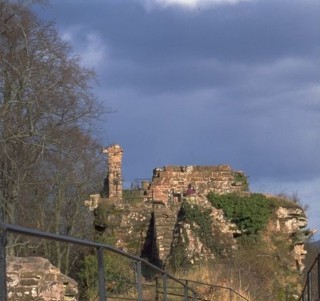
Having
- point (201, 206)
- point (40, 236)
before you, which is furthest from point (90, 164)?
point (40, 236)

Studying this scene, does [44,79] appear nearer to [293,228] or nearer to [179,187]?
[179,187]

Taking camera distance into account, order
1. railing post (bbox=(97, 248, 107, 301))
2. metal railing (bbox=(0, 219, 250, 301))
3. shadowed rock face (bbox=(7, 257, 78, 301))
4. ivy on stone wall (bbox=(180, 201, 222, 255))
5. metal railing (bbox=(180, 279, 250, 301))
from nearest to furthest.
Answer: metal railing (bbox=(0, 219, 250, 301)), railing post (bbox=(97, 248, 107, 301)), shadowed rock face (bbox=(7, 257, 78, 301)), metal railing (bbox=(180, 279, 250, 301)), ivy on stone wall (bbox=(180, 201, 222, 255))

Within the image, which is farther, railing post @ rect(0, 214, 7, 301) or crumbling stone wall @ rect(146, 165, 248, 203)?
crumbling stone wall @ rect(146, 165, 248, 203)

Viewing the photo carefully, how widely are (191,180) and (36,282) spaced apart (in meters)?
18.3

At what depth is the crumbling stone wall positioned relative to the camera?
99.9 ft

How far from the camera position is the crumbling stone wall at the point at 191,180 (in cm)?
3046

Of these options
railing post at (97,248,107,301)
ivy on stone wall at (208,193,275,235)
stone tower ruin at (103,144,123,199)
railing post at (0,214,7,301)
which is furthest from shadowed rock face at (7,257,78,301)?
stone tower ruin at (103,144,123,199)

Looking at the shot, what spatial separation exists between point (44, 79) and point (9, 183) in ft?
10.7

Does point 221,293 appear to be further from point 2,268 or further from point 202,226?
point 2,268

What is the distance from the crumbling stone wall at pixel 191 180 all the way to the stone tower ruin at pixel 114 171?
52.2 inches

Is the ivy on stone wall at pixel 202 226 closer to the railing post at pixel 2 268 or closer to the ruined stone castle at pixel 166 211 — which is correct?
the ruined stone castle at pixel 166 211

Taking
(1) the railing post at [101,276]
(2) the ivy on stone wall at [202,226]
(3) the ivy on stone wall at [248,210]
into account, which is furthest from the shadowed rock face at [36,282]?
(3) the ivy on stone wall at [248,210]

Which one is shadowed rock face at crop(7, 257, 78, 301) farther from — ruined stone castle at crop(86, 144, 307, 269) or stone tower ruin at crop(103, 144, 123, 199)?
stone tower ruin at crop(103, 144, 123, 199)

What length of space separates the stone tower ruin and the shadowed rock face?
17814mm
